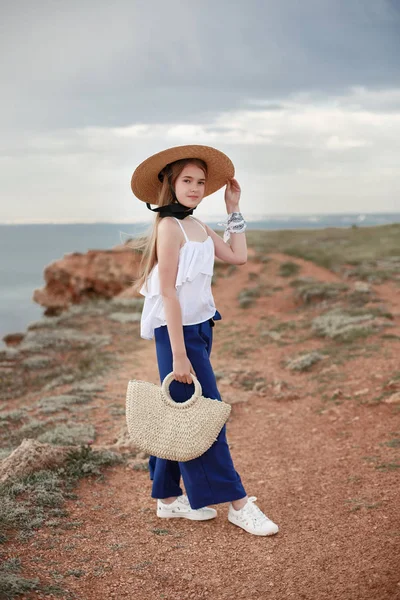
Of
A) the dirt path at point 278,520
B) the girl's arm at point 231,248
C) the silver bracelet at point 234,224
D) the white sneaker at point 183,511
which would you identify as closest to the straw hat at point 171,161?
the silver bracelet at point 234,224

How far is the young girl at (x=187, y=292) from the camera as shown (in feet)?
10.9

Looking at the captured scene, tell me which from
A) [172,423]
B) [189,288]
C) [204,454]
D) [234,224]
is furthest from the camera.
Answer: [234,224]

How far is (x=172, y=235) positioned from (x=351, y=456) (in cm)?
273

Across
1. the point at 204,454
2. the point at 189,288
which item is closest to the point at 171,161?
the point at 189,288

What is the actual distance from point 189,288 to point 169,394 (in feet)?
2.11

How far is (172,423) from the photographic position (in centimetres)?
325

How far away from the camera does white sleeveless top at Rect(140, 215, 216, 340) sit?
3.32m

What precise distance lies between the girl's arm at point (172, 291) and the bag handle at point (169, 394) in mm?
49

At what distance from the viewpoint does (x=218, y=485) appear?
351cm

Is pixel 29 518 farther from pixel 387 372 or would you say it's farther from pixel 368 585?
pixel 387 372

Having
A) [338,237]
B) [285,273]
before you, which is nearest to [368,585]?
[285,273]

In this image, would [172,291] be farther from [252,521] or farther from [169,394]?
[252,521]

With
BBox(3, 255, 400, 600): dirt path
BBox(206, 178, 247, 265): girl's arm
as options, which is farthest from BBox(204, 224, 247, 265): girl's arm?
BBox(3, 255, 400, 600): dirt path

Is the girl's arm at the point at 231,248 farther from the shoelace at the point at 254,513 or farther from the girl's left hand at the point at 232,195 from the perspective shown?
the shoelace at the point at 254,513
